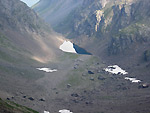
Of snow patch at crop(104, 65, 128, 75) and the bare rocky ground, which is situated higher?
snow patch at crop(104, 65, 128, 75)

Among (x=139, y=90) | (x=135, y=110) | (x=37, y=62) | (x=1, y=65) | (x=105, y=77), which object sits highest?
(x=37, y=62)

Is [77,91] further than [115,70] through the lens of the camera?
No

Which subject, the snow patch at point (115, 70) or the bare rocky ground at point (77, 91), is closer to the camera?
the bare rocky ground at point (77, 91)

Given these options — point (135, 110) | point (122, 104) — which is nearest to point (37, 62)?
point (122, 104)

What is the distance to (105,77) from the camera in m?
165

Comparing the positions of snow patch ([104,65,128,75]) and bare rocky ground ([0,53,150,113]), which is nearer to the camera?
bare rocky ground ([0,53,150,113])

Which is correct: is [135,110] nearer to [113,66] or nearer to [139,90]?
[139,90]

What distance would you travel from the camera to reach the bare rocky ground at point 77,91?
11143 centimetres

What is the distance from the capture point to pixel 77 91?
458 ft

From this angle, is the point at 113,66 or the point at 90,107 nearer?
the point at 90,107

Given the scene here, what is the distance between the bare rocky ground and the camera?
366ft

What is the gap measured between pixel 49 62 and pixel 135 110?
105091 mm

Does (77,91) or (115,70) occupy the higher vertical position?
(115,70)

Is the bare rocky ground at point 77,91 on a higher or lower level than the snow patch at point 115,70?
lower
